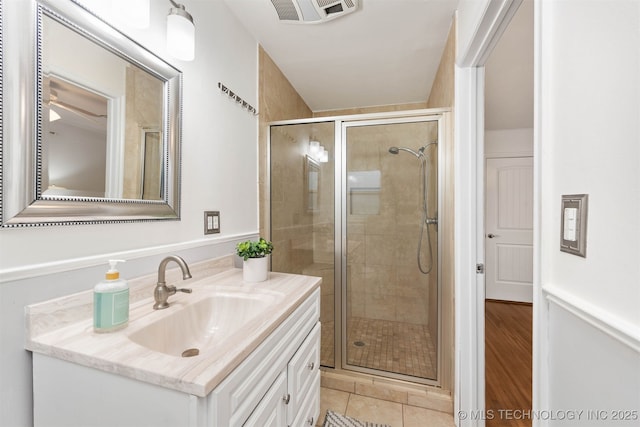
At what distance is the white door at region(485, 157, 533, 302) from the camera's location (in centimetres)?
347

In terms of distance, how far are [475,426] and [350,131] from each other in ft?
6.32

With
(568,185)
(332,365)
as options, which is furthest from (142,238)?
(332,365)

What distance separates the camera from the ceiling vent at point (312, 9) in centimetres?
144

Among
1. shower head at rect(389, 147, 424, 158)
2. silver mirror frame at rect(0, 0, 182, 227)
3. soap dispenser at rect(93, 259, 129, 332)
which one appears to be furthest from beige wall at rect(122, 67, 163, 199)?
shower head at rect(389, 147, 424, 158)

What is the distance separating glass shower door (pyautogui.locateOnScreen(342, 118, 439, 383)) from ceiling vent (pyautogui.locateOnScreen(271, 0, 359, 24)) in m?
0.66

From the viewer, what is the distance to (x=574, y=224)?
59cm

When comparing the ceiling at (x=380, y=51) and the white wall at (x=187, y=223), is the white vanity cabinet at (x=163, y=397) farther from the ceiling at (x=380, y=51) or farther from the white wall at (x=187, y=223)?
the ceiling at (x=380, y=51)

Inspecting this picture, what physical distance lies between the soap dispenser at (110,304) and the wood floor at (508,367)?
6.36 feet

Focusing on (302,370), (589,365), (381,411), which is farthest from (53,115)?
(381,411)

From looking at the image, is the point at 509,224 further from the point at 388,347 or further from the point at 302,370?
the point at 302,370

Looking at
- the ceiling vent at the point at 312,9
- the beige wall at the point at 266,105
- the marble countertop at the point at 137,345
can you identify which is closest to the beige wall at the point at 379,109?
the beige wall at the point at 266,105

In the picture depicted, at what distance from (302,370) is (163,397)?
643 mm

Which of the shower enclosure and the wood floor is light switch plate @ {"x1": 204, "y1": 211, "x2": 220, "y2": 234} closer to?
the shower enclosure

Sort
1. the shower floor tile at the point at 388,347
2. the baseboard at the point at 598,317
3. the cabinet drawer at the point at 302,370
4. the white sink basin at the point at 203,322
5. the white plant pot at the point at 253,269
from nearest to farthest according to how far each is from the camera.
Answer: the baseboard at the point at 598,317, the white sink basin at the point at 203,322, the cabinet drawer at the point at 302,370, the white plant pot at the point at 253,269, the shower floor tile at the point at 388,347
